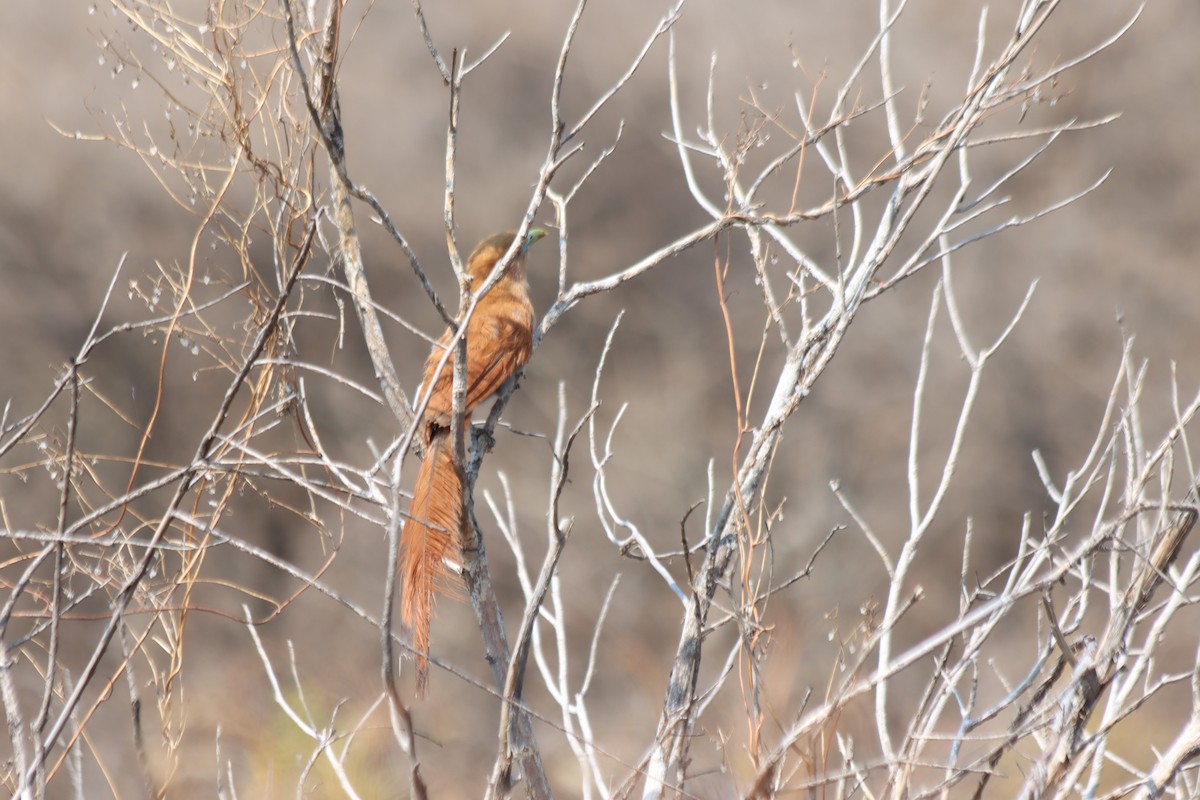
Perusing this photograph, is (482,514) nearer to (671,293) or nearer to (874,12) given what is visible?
(671,293)

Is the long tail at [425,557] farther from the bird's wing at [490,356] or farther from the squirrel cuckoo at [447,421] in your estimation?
the bird's wing at [490,356]

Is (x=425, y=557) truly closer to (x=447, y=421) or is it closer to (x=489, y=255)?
(x=447, y=421)

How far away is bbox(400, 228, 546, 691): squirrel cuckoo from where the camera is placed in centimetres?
271

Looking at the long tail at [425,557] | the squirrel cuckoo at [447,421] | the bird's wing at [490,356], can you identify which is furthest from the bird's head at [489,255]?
the long tail at [425,557]

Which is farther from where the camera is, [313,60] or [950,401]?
[950,401]

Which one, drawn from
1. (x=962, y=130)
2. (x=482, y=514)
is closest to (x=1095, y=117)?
(x=482, y=514)

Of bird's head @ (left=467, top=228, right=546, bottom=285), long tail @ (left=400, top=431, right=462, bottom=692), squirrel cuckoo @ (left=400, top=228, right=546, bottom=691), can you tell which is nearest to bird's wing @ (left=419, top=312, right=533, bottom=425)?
squirrel cuckoo @ (left=400, top=228, right=546, bottom=691)

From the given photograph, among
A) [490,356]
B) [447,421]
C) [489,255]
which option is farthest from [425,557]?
[489,255]

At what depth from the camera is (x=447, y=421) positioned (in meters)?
3.60

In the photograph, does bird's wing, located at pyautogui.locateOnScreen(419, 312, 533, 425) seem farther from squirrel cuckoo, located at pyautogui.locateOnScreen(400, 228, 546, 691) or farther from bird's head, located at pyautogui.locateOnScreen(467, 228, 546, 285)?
bird's head, located at pyautogui.locateOnScreen(467, 228, 546, 285)

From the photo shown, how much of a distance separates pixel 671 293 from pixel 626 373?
68cm

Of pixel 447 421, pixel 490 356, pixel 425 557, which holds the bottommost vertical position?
pixel 425 557

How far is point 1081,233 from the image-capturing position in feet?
27.7

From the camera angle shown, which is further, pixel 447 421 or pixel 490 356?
pixel 490 356
